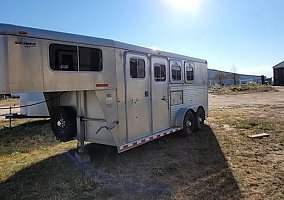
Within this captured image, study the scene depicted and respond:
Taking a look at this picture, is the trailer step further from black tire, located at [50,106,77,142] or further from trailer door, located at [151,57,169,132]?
black tire, located at [50,106,77,142]

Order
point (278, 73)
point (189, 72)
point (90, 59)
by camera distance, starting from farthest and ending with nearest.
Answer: point (278, 73) < point (189, 72) < point (90, 59)

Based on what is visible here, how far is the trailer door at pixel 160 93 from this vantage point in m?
7.33

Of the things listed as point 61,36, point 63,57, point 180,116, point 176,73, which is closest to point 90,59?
point 63,57

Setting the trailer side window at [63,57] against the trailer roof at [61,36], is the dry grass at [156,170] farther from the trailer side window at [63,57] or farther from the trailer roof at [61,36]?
the trailer roof at [61,36]

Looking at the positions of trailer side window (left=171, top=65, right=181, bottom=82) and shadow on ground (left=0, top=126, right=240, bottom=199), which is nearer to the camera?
shadow on ground (left=0, top=126, right=240, bottom=199)

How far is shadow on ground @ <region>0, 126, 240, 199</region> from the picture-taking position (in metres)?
4.74

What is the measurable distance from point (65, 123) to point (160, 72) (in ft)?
8.97

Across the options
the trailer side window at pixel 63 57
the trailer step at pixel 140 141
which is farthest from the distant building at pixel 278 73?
the trailer side window at pixel 63 57

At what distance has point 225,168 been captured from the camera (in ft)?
19.0

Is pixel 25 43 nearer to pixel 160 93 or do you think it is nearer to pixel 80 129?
pixel 80 129

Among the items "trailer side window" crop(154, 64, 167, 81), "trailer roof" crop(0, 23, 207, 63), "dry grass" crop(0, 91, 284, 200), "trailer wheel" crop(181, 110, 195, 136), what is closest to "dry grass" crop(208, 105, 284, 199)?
"dry grass" crop(0, 91, 284, 200)

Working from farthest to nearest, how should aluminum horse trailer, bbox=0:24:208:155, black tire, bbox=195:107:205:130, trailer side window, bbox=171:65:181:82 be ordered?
black tire, bbox=195:107:205:130 < trailer side window, bbox=171:65:181:82 < aluminum horse trailer, bbox=0:24:208:155

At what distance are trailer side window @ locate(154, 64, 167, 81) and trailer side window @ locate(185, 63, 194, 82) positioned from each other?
4.70 feet

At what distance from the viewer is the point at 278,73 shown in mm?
57656
